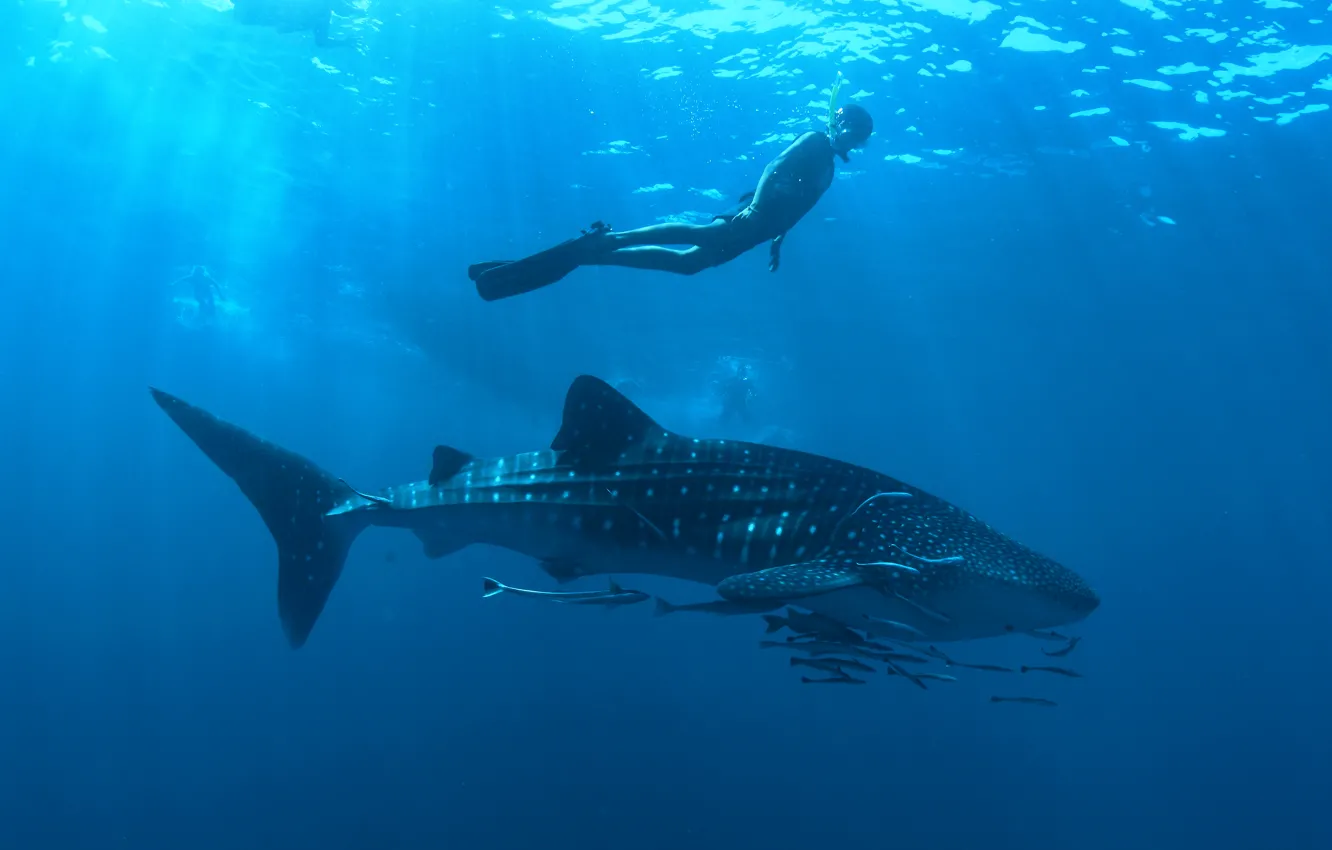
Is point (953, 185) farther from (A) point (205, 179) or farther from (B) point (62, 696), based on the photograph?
(B) point (62, 696)

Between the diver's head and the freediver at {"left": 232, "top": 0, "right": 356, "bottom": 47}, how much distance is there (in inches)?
573

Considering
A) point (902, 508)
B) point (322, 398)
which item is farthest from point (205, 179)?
point (322, 398)

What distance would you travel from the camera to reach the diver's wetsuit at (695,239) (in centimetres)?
634

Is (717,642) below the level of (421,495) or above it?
below

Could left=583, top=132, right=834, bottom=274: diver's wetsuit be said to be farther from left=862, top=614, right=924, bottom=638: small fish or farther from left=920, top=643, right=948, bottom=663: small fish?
left=920, top=643, right=948, bottom=663: small fish

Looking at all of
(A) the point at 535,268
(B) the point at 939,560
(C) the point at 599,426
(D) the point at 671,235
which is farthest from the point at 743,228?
(B) the point at 939,560

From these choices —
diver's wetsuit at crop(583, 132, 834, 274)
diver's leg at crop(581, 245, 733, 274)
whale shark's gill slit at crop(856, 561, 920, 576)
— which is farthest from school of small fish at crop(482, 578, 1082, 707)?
diver's leg at crop(581, 245, 733, 274)

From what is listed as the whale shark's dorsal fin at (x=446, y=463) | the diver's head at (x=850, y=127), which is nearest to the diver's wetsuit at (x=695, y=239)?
the diver's head at (x=850, y=127)

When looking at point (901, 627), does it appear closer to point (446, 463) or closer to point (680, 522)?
point (680, 522)

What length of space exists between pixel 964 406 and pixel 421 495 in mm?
44143

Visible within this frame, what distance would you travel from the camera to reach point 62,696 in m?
41.6

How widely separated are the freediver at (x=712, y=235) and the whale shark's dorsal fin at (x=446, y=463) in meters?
1.66

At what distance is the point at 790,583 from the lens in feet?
10.9

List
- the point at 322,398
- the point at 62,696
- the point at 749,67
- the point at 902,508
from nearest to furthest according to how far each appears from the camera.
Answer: the point at 902,508 → the point at 749,67 → the point at 62,696 → the point at 322,398
